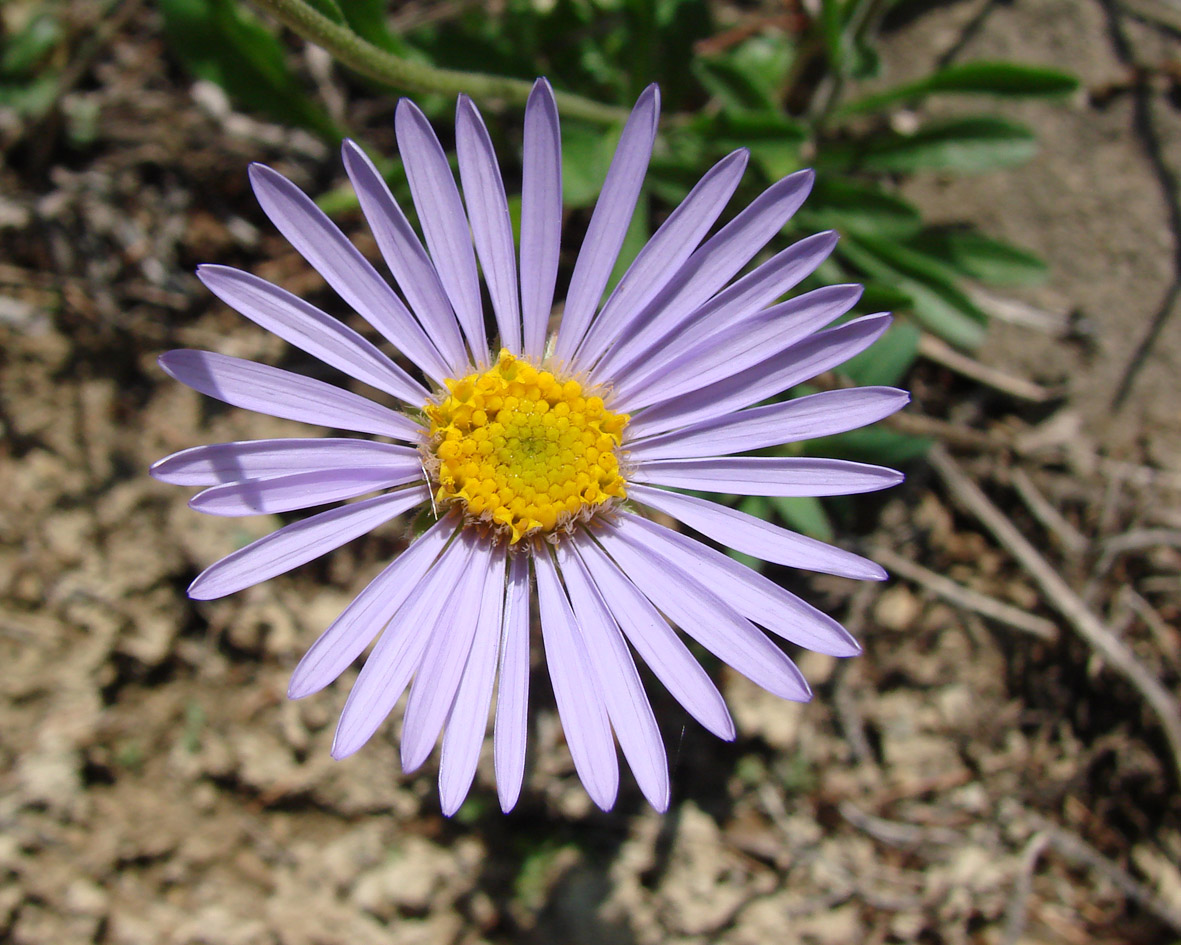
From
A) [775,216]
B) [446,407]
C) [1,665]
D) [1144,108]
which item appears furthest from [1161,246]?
[1,665]

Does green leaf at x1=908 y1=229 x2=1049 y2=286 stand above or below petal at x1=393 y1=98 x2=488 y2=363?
above

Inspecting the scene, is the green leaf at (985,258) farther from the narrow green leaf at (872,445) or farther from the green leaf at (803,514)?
the green leaf at (803,514)

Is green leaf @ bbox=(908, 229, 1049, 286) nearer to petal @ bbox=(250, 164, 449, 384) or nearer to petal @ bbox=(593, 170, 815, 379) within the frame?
petal @ bbox=(593, 170, 815, 379)

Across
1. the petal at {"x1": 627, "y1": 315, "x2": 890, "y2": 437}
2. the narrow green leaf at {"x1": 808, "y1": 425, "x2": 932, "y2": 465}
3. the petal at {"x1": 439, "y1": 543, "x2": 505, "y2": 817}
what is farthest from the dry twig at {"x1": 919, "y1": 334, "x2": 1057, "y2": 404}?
the petal at {"x1": 439, "y1": 543, "x2": 505, "y2": 817}

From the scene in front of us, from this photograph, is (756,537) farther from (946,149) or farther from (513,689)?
(946,149)

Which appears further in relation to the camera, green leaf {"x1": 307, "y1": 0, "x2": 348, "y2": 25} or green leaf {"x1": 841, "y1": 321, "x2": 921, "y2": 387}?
green leaf {"x1": 841, "y1": 321, "x2": 921, "y2": 387}

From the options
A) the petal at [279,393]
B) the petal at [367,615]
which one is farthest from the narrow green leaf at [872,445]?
the petal at [279,393]
